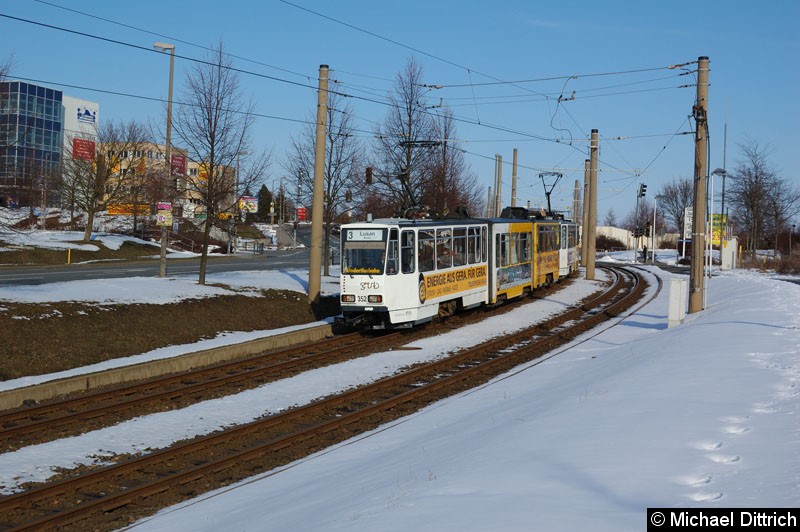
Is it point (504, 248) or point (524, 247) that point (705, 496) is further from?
point (524, 247)

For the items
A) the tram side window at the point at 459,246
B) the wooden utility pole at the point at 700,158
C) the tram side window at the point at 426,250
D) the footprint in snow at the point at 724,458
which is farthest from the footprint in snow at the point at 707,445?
the tram side window at the point at 459,246

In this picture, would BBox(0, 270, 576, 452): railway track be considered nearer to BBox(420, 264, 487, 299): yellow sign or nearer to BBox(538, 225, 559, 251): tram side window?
BBox(420, 264, 487, 299): yellow sign

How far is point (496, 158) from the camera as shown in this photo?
1737 inches

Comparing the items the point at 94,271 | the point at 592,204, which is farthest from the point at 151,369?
the point at 592,204

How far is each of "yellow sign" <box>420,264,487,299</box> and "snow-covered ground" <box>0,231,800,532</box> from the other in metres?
5.55

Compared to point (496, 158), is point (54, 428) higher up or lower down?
lower down

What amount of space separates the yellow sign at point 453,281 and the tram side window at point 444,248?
0.27 m

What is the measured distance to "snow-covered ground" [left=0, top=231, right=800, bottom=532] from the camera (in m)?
6.16

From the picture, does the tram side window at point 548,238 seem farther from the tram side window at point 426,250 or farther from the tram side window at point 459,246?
the tram side window at point 426,250

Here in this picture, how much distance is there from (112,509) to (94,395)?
517 cm

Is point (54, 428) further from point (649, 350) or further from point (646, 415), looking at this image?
point (649, 350)

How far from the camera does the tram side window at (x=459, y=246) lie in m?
22.4

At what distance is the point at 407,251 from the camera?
20.1 m

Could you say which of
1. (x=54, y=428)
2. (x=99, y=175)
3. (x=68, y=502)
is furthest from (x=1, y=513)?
(x=99, y=175)
